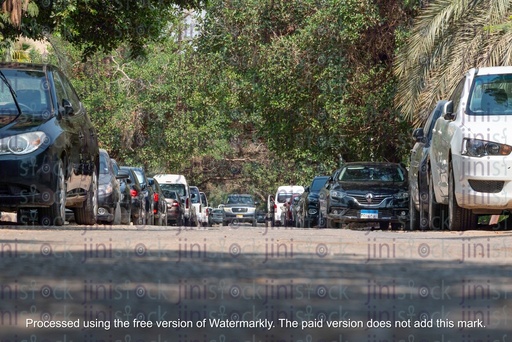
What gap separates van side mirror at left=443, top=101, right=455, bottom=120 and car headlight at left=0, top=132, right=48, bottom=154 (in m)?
4.72

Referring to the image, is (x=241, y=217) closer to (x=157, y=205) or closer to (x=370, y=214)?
(x=157, y=205)

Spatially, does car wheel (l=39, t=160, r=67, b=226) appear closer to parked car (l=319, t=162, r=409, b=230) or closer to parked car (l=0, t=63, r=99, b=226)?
parked car (l=0, t=63, r=99, b=226)

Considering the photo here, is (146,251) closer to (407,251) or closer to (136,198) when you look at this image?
(407,251)

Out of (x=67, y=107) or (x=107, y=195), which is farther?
(x=107, y=195)

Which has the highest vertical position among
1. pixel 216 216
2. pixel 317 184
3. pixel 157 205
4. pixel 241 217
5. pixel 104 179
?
pixel 104 179

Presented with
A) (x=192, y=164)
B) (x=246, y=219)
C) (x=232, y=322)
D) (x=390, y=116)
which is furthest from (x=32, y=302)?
(x=192, y=164)

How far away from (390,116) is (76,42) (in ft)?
37.7

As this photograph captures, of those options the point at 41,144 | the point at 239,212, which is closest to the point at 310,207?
the point at 41,144

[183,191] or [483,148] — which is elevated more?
[483,148]

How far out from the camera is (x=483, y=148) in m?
13.2

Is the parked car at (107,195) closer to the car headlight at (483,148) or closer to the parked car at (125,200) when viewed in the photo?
the parked car at (125,200)

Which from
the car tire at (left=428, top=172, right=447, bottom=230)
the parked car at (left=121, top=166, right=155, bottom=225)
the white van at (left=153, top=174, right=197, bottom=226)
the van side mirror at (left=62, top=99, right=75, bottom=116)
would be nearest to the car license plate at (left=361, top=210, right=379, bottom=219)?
the car tire at (left=428, top=172, right=447, bottom=230)

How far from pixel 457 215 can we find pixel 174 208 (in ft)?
72.0

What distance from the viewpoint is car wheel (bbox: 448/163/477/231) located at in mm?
13797
